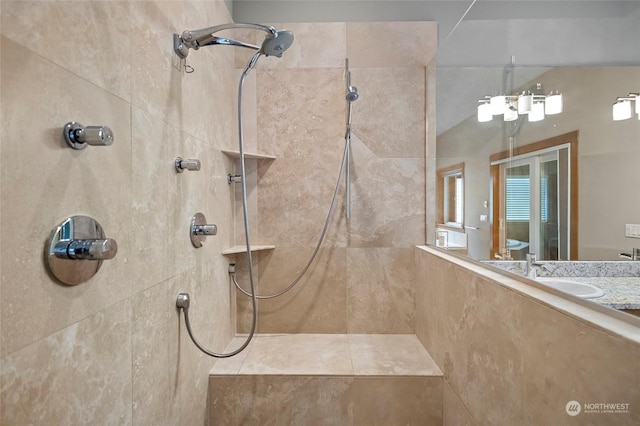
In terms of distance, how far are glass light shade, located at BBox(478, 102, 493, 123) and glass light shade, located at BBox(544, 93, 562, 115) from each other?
24 cm

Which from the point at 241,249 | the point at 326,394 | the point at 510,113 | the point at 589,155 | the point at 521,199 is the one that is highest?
the point at 510,113

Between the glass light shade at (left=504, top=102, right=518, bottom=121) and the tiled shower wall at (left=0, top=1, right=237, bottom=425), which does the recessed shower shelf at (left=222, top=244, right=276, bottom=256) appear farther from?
the glass light shade at (left=504, top=102, right=518, bottom=121)

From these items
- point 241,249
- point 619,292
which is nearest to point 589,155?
point 619,292

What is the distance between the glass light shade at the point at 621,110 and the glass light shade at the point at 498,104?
423 millimetres

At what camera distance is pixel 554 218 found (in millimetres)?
1033

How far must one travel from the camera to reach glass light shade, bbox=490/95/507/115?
1239 millimetres

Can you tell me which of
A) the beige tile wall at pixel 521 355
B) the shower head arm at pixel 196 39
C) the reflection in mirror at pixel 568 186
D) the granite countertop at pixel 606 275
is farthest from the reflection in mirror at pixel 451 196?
the shower head arm at pixel 196 39

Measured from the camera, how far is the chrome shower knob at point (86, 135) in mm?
623

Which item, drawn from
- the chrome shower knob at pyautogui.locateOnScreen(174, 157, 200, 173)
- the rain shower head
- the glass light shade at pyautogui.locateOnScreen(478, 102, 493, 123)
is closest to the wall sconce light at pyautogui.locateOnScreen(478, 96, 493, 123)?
the glass light shade at pyautogui.locateOnScreen(478, 102, 493, 123)

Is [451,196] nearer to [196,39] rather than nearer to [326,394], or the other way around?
[326,394]

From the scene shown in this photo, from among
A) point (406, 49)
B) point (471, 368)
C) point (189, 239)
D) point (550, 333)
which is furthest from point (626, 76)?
point (189, 239)

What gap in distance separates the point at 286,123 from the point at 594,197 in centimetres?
149

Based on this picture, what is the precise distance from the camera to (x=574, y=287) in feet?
2.63

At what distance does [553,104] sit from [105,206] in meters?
1.44
